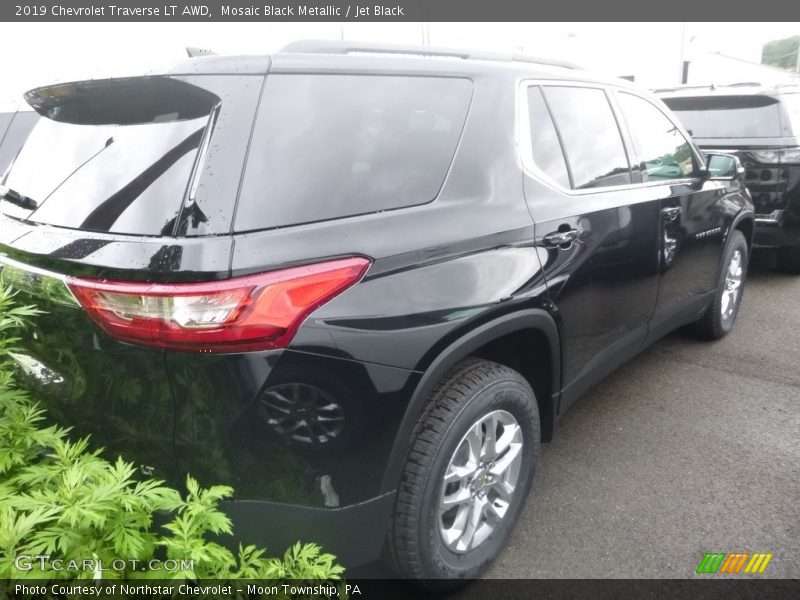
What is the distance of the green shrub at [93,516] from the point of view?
1260mm

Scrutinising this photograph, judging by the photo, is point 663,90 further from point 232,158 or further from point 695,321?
point 232,158

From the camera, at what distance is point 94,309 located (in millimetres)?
1665

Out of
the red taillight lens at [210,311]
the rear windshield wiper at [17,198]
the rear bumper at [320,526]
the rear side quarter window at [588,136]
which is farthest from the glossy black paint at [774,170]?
the rear windshield wiper at [17,198]

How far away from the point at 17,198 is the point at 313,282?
1.25 metres

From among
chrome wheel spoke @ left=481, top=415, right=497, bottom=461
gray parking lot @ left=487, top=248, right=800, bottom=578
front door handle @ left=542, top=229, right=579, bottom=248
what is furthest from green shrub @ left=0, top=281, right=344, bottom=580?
front door handle @ left=542, top=229, right=579, bottom=248

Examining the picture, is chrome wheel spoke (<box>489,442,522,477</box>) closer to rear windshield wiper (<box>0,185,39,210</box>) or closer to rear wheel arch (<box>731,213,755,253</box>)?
rear windshield wiper (<box>0,185,39,210</box>)

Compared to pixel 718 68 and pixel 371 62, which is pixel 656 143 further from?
pixel 718 68

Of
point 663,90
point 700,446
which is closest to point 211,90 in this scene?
point 700,446

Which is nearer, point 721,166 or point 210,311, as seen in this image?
point 210,311

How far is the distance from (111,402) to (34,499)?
1.46 feet

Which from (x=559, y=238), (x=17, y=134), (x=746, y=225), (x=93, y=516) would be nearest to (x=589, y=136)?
(x=559, y=238)

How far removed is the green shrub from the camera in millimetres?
1260

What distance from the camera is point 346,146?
1.86 meters

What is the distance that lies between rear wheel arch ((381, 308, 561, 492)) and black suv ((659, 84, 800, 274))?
4.07m
